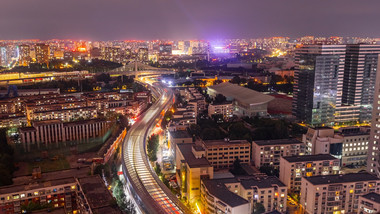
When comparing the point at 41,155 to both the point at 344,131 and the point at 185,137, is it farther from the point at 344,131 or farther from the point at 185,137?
the point at 344,131

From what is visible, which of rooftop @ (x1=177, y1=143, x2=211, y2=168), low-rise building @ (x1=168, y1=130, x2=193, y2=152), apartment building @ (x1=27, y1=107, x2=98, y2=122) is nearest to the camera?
rooftop @ (x1=177, y1=143, x2=211, y2=168)

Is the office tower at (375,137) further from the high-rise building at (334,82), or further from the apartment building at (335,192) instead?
the high-rise building at (334,82)

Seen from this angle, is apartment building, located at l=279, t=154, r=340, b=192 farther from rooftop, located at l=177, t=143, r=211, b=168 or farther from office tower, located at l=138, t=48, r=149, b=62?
office tower, located at l=138, t=48, r=149, b=62

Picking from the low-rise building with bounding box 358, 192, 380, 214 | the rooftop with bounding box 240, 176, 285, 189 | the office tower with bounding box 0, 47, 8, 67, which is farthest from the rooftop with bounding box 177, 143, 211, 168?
the office tower with bounding box 0, 47, 8, 67

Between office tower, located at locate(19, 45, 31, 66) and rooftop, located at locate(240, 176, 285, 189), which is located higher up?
office tower, located at locate(19, 45, 31, 66)

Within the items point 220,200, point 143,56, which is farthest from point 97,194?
point 143,56

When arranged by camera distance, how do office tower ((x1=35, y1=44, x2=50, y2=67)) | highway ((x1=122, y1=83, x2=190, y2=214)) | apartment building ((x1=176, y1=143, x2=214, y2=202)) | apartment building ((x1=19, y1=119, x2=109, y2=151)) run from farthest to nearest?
office tower ((x1=35, y1=44, x2=50, y2=67))
apartment building ((x1=19, y1=119, x2=109, y2=151))
apartment building ((x1=176, y1=143, x2=214, y2=202))
highway ((x1=122, y1=83, x2=190, y2=214))

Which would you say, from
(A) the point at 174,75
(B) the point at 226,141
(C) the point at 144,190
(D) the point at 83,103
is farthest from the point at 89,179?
(A) the point at 174,75
